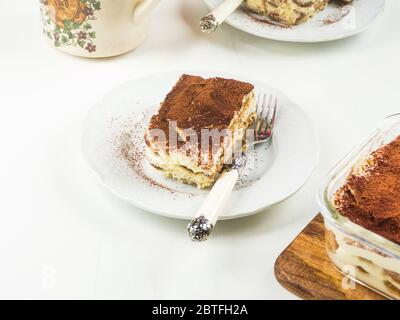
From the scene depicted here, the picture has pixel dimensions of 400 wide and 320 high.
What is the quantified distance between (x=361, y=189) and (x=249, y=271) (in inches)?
7.8

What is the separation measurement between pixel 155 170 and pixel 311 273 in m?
0.32

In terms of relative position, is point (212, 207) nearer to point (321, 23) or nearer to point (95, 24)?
point (95, 24)

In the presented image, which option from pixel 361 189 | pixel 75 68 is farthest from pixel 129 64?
pixel 361 189

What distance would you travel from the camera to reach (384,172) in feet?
3.21

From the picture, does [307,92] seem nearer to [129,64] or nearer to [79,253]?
[129,64]

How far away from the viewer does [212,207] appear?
949mm

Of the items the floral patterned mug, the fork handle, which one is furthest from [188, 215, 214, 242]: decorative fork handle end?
the floral patterned mug

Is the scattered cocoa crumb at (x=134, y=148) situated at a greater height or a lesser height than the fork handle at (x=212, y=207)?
lesser

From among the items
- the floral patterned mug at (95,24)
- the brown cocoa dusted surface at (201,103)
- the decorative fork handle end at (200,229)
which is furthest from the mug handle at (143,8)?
the decorative fork handle end at (200,229)

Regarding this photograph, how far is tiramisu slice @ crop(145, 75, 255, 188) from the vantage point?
3.50 ft

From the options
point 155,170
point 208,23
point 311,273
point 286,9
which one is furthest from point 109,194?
point 286,9

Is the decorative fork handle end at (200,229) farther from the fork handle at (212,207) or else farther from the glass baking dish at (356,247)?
the glass baking dish at (356,247)

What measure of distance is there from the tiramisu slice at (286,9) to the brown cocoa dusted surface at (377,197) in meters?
0.57

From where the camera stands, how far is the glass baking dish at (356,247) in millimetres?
853
